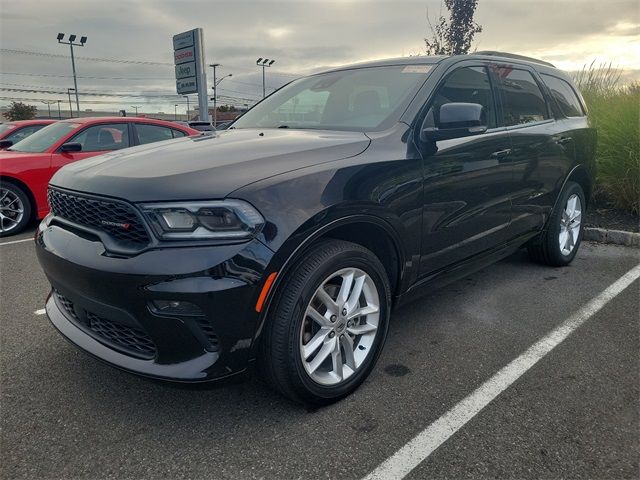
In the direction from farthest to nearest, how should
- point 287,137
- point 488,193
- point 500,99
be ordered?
point 500,99 < point 488,193 < point 287,137

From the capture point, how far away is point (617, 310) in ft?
11.7

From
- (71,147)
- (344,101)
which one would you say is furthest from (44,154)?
(344,101)

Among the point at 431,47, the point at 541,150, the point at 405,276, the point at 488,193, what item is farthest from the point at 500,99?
the point at 431,47

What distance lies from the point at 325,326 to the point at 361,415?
0.47 meters

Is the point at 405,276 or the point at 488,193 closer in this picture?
the point at 405,276

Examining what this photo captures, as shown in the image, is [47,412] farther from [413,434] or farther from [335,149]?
[335,149]

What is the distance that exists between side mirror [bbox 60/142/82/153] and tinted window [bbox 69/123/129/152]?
21cm

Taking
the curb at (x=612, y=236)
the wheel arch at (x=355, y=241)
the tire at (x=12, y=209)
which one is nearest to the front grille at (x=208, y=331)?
the wheel arch at (x=355, y=241)

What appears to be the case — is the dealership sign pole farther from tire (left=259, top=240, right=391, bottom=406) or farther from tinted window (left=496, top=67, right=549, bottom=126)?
tire (left=259, top=240, right=391, bottom=406)

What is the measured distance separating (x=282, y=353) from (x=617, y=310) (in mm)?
2787

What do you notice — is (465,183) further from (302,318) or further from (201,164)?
(201,164)

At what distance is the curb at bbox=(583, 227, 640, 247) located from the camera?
213 inches

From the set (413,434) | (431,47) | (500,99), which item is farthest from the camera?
(431,47)

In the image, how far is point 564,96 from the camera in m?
4.41
